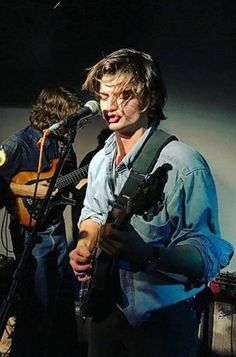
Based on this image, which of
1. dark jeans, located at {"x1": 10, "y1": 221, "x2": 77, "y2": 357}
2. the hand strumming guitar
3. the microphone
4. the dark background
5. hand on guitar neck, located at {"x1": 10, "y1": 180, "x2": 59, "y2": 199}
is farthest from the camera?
the dark background

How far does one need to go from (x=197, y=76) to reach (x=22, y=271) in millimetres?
2089

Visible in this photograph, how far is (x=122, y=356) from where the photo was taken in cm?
132

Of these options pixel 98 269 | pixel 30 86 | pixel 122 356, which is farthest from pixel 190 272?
pixel 30 86

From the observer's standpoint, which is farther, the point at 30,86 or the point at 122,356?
the point at 30,86

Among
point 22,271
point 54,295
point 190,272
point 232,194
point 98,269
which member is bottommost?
point 54,295

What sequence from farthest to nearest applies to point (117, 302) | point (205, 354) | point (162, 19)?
point (162, 19), point (205, 354), point (117, 302)

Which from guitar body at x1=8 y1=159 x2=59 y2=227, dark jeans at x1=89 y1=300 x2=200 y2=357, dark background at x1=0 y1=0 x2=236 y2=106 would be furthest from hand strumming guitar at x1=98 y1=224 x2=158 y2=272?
dark background at x1=0 y1=0 x2=236 y2=106

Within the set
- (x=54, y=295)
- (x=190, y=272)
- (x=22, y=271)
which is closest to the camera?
(x=190, y=272)

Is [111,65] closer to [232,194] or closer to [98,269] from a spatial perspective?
[98,269]

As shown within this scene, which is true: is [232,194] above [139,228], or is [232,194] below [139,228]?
below

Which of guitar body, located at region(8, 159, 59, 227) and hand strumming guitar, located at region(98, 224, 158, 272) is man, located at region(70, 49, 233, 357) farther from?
guitar body, located at region(8, 159, 59, 227)

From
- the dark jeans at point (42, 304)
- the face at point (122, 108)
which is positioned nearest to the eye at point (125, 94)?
the face at point (122, 108)

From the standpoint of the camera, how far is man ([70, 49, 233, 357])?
1103 mm

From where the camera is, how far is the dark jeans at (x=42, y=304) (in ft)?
8.56
